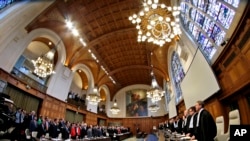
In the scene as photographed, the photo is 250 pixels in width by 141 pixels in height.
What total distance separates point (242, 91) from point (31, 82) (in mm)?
10515

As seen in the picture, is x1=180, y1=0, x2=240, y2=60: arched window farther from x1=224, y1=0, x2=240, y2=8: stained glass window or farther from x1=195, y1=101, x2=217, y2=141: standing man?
x1=195, y1=101, x2=217, y2=141: standing man

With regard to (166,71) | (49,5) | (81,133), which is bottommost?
(81,133)

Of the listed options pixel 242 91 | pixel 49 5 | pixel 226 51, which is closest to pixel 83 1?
pixel 49 5

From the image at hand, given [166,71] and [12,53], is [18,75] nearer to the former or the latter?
[12,53]

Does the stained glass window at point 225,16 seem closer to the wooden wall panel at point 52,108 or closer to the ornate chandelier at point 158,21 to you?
the ornate chandelier at point 158,21

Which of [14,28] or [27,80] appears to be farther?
[27,80]

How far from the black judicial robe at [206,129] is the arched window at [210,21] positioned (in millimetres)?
2974

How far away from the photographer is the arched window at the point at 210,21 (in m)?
4.68

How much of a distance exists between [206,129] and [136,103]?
21.9 m

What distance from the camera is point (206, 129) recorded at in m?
2.93

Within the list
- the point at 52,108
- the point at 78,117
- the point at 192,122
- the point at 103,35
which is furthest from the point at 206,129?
the point at 78,117

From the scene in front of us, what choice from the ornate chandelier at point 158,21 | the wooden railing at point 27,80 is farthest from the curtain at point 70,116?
the ornate chandelier at point 158,21

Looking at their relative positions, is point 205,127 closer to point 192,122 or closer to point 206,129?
point 206,129

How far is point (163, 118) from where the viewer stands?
22.5 metres
